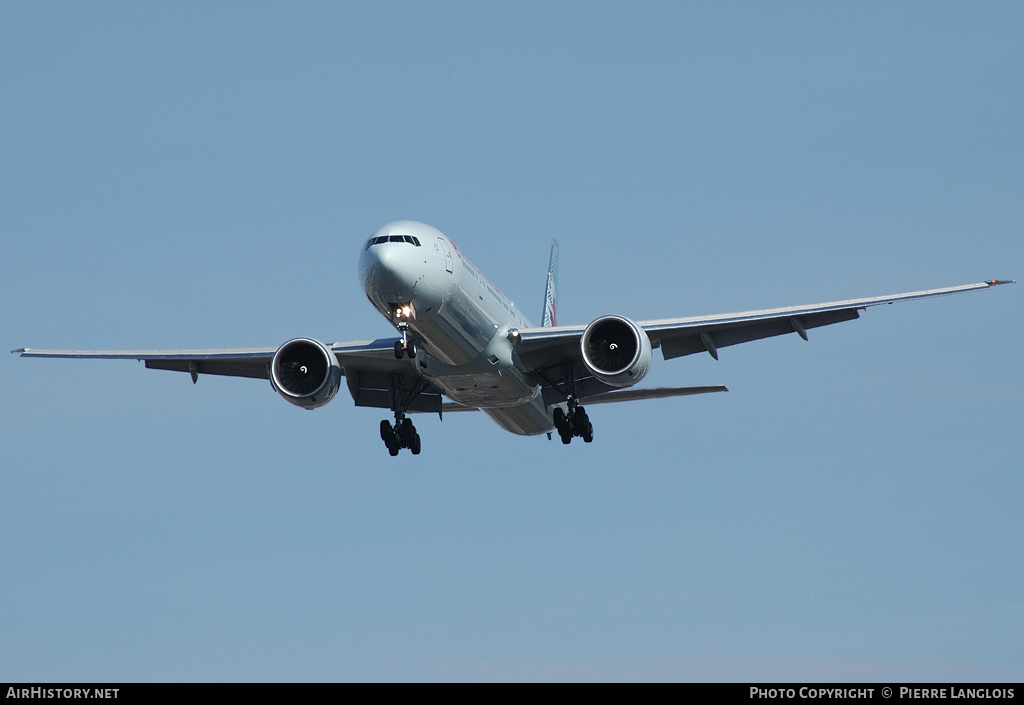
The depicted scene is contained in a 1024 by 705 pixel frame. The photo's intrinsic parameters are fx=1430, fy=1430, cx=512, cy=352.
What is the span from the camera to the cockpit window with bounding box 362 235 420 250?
105 ft

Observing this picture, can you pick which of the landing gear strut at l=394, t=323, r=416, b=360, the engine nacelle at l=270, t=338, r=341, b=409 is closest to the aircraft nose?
the landing gear strut at l=394, t=323, r=416, b=360

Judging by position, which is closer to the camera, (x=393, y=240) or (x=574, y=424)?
(x=393, y=240)

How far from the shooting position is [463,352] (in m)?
34.2

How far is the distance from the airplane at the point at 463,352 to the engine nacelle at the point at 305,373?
1.0 inches

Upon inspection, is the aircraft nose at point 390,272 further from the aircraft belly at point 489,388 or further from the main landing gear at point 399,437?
the main landing gear at point 399,437

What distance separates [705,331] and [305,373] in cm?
1002

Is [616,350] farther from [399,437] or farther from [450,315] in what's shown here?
[399,437]

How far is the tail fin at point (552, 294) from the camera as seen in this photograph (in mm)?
50812

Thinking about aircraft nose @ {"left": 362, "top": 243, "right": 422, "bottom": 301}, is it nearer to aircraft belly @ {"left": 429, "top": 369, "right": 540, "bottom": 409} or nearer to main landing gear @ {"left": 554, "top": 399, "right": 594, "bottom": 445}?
aircraft belly @ {"left": 429, "top": 369, "right": 540, "bottom": 409}

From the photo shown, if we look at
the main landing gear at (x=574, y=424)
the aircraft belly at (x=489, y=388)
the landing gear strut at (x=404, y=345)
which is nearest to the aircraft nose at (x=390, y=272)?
the landing gear strut at (x=404, y=345)

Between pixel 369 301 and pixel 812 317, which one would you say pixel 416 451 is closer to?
pixel 369 301

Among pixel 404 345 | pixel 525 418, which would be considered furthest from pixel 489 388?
pixel 404 345
